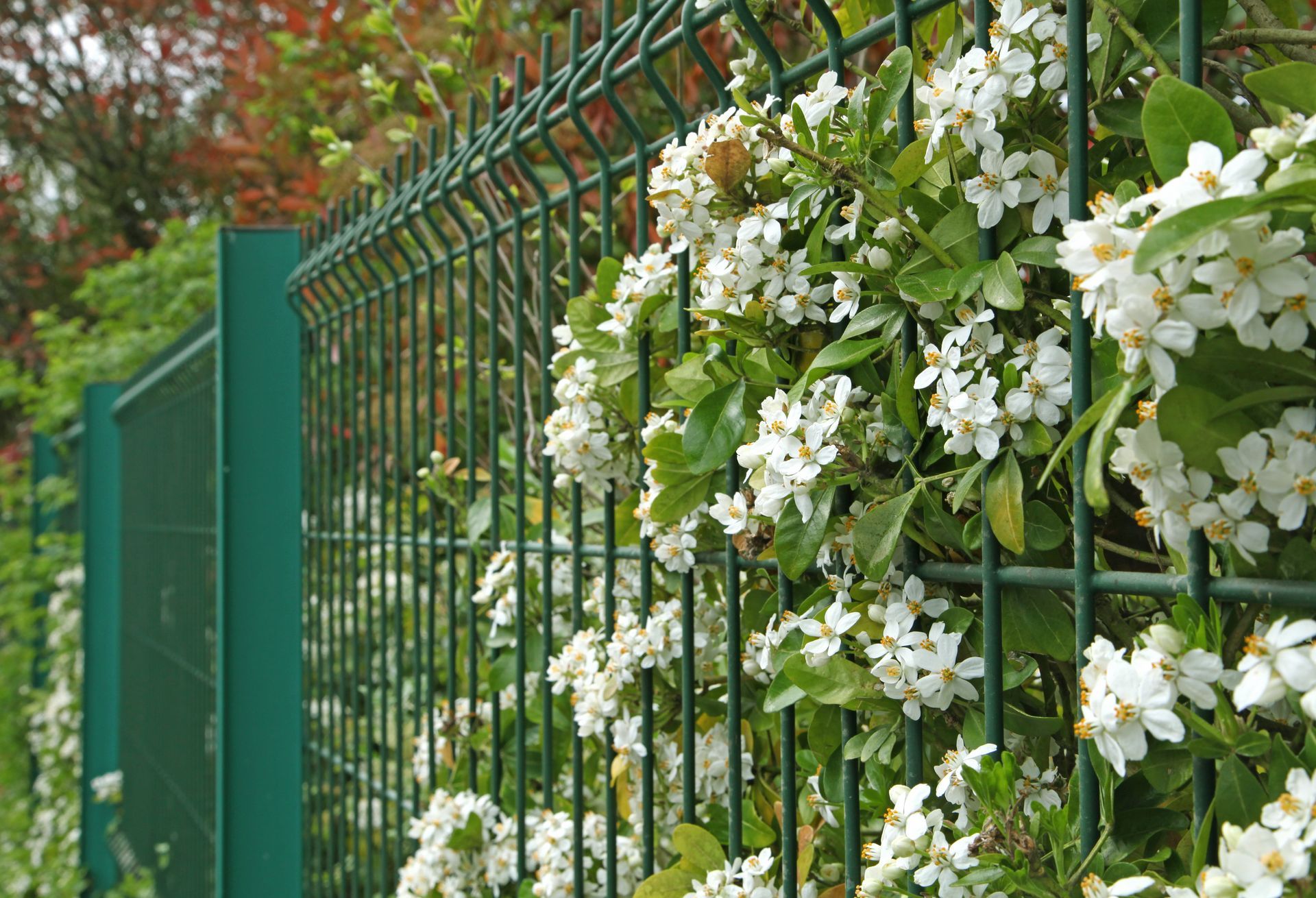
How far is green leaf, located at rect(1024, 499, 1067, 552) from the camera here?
1.06 m

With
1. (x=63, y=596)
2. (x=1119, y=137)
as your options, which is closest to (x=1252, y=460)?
(x=1119, y=137)

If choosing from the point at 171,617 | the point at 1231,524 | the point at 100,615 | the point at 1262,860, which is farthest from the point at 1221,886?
the point at 100,615

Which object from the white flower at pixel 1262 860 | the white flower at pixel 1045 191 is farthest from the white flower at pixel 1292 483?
the white flower at pixel 1045 191

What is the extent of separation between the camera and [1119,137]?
1128mm

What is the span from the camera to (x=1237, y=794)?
0.86m

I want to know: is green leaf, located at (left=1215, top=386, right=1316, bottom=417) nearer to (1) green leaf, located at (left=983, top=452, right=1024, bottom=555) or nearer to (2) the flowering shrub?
(2) the flowering shrub

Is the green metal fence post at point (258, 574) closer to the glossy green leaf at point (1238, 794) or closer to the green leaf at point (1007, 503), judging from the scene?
the green leaf at point (1007, 503)

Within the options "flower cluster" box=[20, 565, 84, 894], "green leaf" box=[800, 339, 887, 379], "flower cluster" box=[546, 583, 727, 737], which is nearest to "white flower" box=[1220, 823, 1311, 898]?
"green leaf" box=[800, 339, 887, 379]

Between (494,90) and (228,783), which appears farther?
(228,783)

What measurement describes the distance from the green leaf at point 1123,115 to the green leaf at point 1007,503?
0.31 meters

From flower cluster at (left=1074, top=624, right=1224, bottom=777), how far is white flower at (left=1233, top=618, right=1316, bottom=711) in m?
0.05

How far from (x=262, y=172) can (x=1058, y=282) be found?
688 centimetres

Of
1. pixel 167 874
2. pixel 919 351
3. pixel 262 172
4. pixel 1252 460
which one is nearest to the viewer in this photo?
pixel 1252 460

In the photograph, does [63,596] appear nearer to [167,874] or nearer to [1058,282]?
[167,874]
